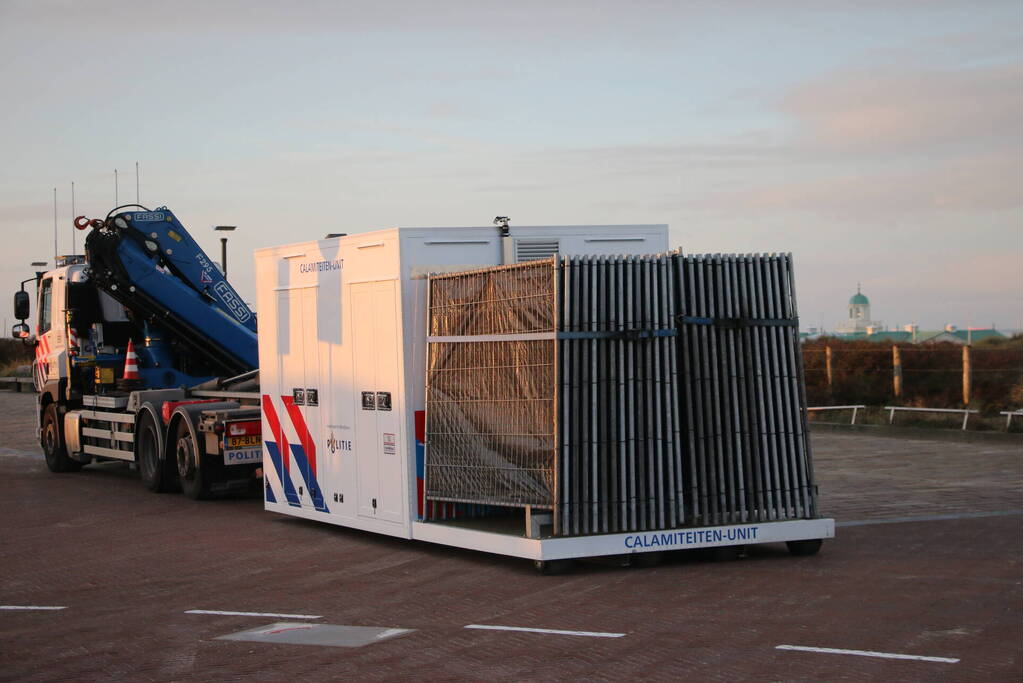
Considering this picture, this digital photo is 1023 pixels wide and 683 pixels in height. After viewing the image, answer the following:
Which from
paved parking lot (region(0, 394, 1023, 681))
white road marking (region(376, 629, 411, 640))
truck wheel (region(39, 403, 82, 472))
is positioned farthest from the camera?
truck wheel (region(39, 403, 82, 472))

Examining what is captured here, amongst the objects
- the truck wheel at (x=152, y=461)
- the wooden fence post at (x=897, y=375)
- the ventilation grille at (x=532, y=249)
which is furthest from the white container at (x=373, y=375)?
the wooden fence post at (x=897, y=375)

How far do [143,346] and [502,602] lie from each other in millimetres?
12119

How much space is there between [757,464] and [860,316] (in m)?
118

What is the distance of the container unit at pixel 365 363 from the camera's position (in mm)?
12414

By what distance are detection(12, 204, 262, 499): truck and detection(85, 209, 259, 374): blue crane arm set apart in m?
0.02

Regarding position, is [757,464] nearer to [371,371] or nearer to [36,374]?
[371,371]

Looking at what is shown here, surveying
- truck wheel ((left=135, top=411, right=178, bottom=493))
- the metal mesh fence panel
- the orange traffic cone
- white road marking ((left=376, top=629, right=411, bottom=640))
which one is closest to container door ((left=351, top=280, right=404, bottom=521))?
the metal mesh fence panel

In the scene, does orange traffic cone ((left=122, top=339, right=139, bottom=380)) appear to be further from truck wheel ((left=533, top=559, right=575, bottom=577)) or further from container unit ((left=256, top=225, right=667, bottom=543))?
truck wheel ((left=533, top=559, right=575, bottom=577))

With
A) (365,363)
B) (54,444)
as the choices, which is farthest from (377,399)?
(54,444)

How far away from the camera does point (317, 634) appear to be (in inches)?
348

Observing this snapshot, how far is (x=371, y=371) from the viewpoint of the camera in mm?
13008

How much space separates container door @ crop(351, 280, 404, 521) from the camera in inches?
496

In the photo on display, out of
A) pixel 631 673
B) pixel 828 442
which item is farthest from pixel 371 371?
pixel 828 442

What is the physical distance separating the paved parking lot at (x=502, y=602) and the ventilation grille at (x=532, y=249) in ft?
9.58
